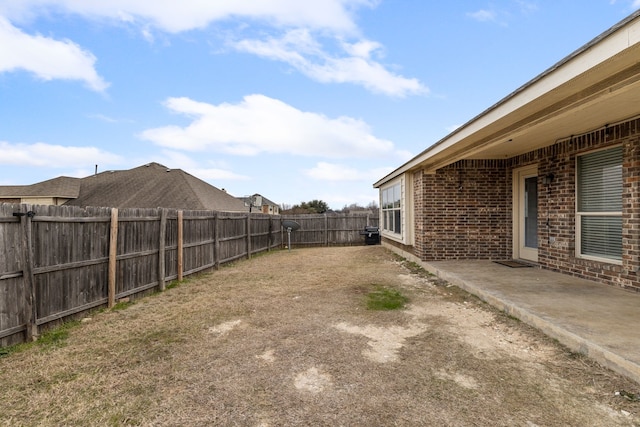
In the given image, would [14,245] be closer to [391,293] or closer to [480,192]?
[391,293]

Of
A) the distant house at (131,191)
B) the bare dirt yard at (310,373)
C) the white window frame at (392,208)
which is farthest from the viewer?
the distant house at (131,191)

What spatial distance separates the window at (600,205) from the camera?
193 inches

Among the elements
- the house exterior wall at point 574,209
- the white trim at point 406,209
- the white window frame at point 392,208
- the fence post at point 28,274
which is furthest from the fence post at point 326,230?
the fence post at point 28,274

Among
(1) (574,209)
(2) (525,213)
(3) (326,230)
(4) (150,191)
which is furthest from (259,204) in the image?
(1) (574,209)

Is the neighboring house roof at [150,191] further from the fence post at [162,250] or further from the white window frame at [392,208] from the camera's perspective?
the fence post at [162,250]

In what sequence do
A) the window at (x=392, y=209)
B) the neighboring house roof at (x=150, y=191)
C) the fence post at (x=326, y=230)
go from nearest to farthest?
1. the window at (x=392, y=209)
2. the fence post at (x=326, y=230)
3. the neighboring house roof at (x=150, y=191)

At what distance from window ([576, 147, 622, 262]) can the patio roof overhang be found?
558 mm

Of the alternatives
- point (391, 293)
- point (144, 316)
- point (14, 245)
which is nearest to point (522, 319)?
point (391, 293)

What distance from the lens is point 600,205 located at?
17.1 feet

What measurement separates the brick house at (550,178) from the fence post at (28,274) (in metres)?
5.72

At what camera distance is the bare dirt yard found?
214 centimetres

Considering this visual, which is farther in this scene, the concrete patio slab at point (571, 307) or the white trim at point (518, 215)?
the white trim at point (518, 215)

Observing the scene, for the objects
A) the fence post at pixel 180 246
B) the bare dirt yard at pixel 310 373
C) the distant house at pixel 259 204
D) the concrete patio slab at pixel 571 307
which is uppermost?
the distant house at pixel 259 204

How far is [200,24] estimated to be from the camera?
791 centimetres
